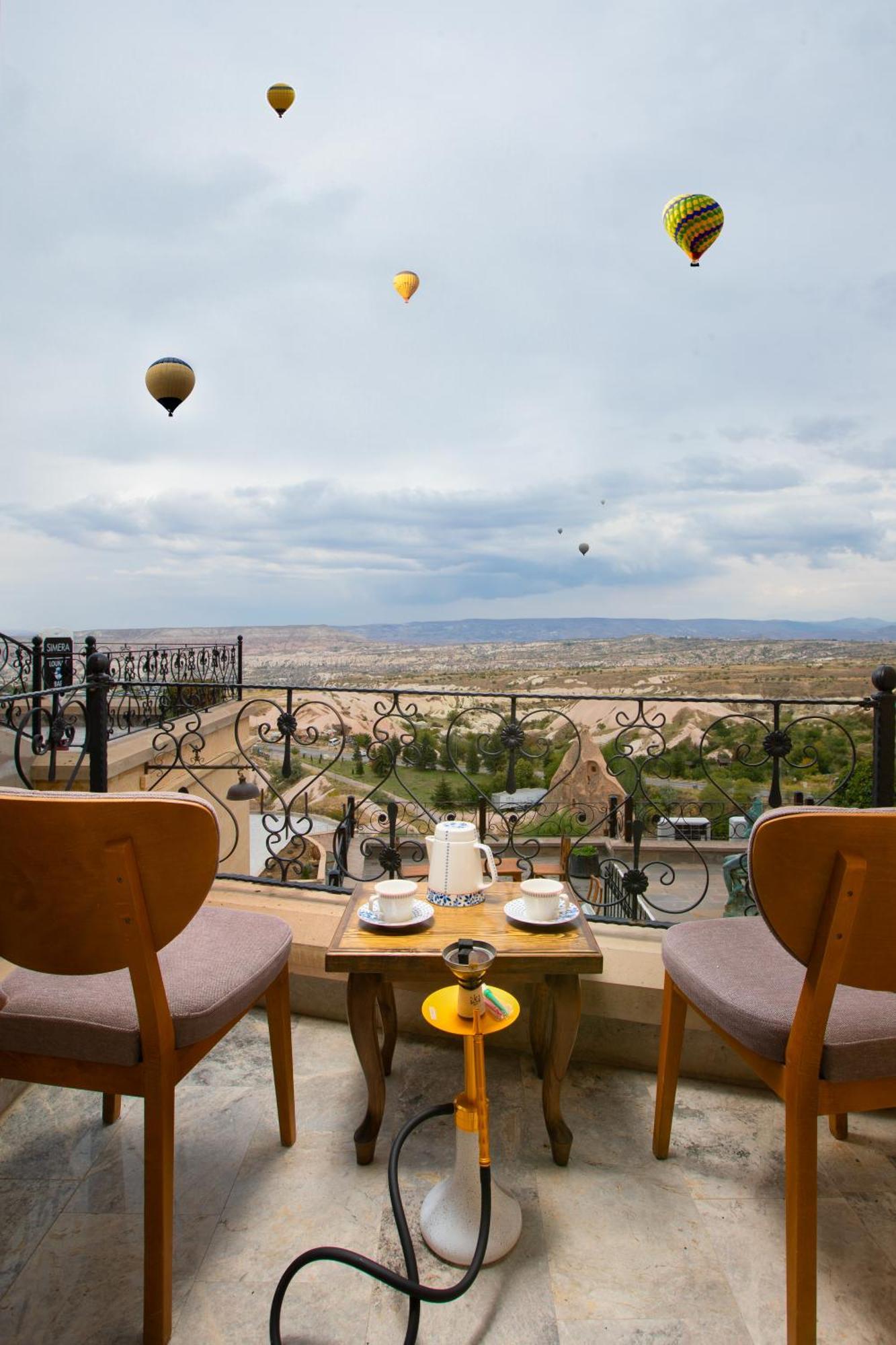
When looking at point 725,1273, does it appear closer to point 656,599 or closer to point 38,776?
point 38,776

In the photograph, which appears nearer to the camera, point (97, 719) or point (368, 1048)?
point (368, 1048)

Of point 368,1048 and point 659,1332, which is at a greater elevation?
point 368,1048

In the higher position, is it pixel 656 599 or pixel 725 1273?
pixel 656 599

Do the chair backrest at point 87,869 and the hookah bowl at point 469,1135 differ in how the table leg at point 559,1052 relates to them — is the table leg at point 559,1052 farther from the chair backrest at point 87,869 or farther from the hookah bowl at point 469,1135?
the chair backrest at point 87,869

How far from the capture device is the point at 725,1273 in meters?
Result: 1.18

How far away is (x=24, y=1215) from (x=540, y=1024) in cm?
116

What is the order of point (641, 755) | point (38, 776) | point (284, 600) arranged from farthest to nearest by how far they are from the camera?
1. point (284, 600)
2. point (38, 776)
3. point (641, 755)

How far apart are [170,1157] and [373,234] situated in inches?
1024

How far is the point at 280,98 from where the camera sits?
29.1 feet

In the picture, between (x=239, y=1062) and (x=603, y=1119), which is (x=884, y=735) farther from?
(x=239, y=1062)

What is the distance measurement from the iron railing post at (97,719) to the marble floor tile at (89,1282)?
47.0 inches

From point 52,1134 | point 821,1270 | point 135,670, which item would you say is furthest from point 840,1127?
point 135,670

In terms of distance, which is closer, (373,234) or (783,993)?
(783,993)

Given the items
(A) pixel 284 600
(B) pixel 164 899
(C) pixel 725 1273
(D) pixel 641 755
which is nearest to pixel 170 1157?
(B) pixel 164 899
